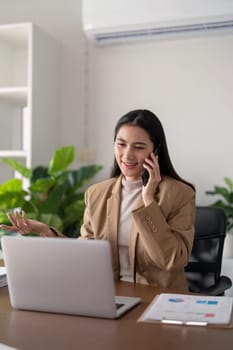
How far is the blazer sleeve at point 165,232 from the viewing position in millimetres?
1985

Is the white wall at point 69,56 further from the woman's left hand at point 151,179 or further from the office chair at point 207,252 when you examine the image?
the woman's left hand at point 151,179

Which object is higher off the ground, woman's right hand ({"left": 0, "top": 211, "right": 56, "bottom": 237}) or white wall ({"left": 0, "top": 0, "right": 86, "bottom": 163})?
white wall ({"left": 0, "top": 0, "right": 86, "bottom": 163})

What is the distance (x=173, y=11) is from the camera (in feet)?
11.6

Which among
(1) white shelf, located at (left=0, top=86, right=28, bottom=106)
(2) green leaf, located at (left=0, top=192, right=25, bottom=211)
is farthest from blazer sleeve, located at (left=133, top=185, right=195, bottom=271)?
(1) white shelf, located at (left=0, top=86, right=28, bottom=106)

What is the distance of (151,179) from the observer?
2094 millimetres

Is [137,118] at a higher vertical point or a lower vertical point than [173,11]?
lower

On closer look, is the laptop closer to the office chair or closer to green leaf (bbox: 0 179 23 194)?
the office chair

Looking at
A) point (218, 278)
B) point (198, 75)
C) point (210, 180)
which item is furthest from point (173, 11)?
point (218, 278)

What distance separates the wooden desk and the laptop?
3 centimetres

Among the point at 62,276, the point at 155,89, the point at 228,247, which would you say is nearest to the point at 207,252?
the point at 228,247

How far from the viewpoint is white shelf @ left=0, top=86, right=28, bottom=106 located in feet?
12.8

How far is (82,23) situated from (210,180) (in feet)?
4.97

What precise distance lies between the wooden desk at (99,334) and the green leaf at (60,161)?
2147 mm

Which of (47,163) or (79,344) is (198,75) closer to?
(47,163)
